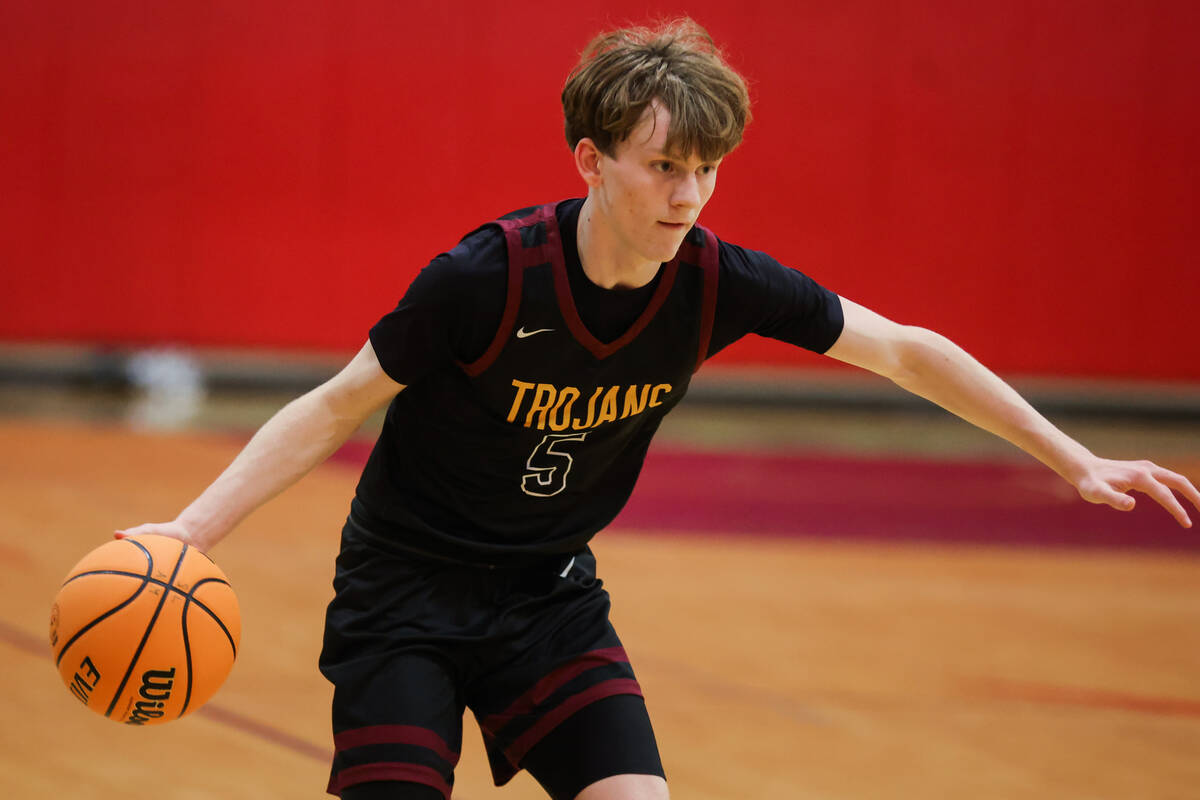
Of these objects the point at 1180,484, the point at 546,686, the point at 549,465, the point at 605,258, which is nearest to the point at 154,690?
the point at 546,686

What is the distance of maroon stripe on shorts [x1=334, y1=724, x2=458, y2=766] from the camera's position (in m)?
2.24

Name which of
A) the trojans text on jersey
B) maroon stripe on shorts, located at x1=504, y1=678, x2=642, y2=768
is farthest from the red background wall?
maroon stripe on shorts, located at x1=504, y1=678, x2=642, y2=768

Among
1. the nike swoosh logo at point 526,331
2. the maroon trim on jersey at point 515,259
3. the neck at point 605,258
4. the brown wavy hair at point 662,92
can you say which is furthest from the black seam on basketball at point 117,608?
the brown wavy hair at point 662,92

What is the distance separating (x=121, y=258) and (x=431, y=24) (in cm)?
261

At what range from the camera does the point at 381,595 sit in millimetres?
2393

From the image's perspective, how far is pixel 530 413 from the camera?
2.32m

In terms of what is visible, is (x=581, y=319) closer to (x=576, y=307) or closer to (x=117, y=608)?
(x=576, y=307)

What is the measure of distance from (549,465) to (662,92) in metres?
0.70

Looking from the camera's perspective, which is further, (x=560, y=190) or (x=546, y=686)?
(x=560, y=190)

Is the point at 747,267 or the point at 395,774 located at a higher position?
the point at 747,267

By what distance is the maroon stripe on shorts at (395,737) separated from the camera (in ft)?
7.35

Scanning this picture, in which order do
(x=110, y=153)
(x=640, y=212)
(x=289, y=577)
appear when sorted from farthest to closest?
(x=110, y=153), (x=289, y=577), (x=640, y=212)

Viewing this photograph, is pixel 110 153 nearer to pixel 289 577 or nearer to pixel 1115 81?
pixel 289 577

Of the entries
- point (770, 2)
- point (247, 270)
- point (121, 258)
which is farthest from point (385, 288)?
point (770, 2)
